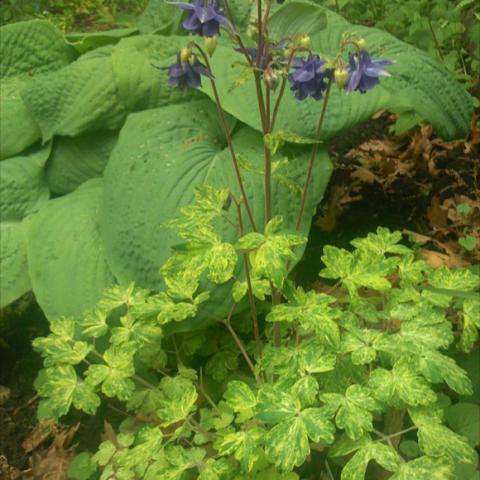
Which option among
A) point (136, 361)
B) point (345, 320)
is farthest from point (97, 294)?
point (345, 320)

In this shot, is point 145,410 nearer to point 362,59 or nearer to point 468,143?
point 362,59

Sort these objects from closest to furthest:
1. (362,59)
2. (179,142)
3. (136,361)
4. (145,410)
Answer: (362,59) → (145,410) → (136,361) → (179,142)

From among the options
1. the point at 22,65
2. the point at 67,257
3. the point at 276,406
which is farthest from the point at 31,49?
the point at 276,406

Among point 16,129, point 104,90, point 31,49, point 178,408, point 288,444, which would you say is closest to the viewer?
point 288,444

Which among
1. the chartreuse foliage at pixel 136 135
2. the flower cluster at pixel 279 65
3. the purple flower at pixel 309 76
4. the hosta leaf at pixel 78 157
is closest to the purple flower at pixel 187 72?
the flower cluster at pixel 279 65

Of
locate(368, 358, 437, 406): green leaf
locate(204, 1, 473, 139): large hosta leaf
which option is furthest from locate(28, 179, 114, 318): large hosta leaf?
locate(368, 358, 437, 406): green leaf

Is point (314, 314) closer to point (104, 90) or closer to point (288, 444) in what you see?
point (288, 444)
